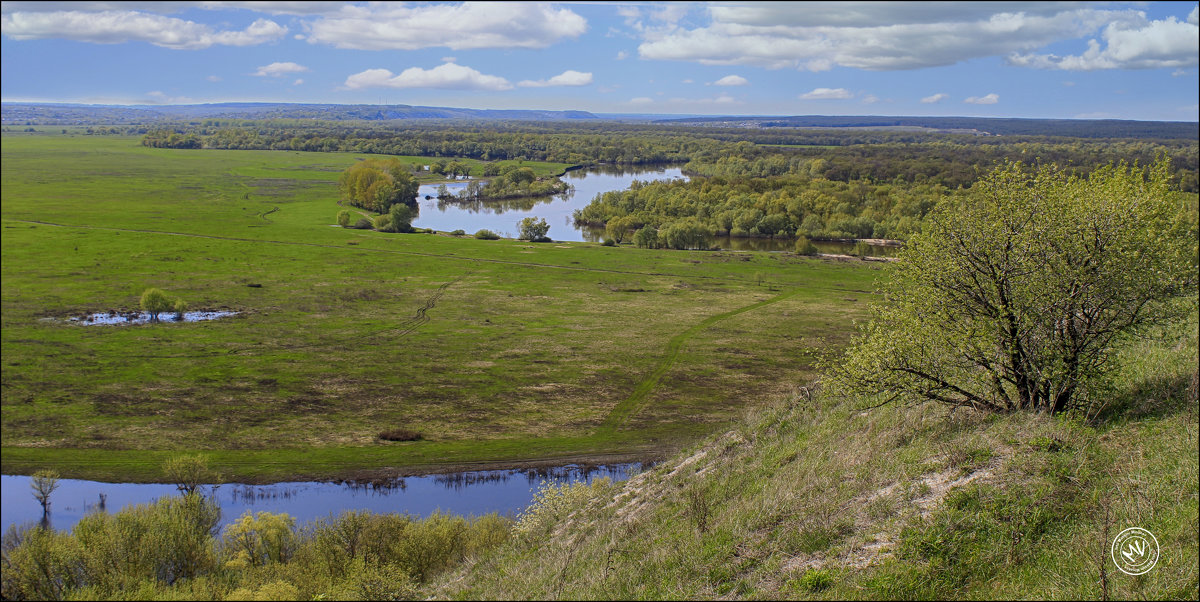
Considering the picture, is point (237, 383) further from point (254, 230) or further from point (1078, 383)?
point (254, 230)

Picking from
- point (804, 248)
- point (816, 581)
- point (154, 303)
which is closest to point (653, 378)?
point (816, 581)

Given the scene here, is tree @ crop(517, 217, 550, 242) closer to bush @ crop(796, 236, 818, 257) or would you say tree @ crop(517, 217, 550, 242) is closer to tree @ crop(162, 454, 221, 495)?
bush @ crop(796, 236, 818, 257)

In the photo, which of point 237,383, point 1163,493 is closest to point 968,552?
point 1163,493

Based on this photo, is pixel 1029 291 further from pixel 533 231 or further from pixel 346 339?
pixel 533 231

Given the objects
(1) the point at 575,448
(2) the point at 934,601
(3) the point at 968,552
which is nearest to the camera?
(2) the point at 934,601

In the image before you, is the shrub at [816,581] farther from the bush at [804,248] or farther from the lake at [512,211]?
the lake at [512,211]

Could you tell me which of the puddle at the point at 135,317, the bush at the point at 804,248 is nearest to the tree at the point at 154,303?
the puddle at the point at 135,317
